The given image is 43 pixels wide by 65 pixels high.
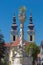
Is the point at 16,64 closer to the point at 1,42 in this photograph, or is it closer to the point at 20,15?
the point at 1,42

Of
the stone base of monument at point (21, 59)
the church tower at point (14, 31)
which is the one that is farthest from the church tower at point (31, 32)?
the stone base of monument at point (21, 59)

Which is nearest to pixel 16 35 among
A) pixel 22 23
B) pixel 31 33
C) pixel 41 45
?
pixel 31 33

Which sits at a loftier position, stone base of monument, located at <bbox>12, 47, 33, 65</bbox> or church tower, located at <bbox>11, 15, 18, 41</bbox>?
church tower, located at <bbox>11, 15, 18, 41</bbox>

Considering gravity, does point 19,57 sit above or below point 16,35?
below

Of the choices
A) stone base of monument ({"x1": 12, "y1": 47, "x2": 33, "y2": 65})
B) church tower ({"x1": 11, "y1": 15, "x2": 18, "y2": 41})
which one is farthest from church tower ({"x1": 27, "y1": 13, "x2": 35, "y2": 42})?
stone base of monument ({"x1": 12, "y1": 47, "x2": 33, "y2": 65})

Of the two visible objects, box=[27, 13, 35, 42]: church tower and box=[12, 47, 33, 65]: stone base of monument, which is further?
box=[27, 13, 35, 42]: church tower

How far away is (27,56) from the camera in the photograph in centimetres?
7956

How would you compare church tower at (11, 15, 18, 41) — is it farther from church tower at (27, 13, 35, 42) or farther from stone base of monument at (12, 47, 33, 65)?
stone base of monument at (12, 47, 33, 65)

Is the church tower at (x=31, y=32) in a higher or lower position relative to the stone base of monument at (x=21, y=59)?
higher

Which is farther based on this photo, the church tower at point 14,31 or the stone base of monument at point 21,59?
the church tower at point 14,31

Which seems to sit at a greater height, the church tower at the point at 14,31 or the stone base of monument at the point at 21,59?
the church tower at the point at 14,31

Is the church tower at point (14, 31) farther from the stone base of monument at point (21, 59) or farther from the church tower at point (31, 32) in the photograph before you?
the stone base of monument at point (21, 59)

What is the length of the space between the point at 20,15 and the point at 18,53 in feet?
30.6

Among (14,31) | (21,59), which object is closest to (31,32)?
(14,31)
